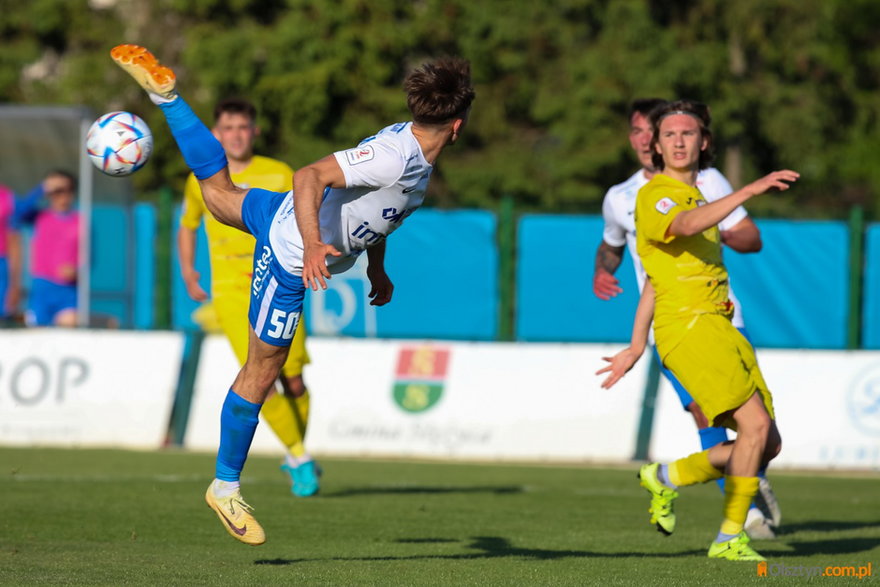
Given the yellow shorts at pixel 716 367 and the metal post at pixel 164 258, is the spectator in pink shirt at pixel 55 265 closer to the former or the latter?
the metal post at pixel 164 258

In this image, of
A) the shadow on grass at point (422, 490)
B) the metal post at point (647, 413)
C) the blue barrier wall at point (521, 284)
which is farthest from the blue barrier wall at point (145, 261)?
the shadow on grass at point (422, 490)

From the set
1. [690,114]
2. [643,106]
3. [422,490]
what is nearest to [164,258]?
[422,490]

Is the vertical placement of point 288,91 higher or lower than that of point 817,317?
higher

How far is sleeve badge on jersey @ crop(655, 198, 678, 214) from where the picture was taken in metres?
6.79

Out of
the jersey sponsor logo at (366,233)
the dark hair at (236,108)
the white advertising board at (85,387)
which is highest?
the dark hair at (236,108)

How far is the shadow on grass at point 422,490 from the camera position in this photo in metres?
9.97

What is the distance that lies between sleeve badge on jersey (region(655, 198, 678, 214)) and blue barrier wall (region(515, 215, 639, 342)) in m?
11.4

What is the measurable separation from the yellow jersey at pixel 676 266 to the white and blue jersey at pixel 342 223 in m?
1.07

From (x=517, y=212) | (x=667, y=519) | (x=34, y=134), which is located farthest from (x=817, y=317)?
(x=667, y=519)

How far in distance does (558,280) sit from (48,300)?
622 centimetres

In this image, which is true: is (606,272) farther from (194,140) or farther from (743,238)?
(194,140)

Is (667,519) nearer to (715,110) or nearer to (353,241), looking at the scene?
(353,241)

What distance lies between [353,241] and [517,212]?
11.8m

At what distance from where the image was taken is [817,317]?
18078 mm
